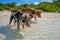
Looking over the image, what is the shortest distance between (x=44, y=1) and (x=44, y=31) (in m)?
4.72

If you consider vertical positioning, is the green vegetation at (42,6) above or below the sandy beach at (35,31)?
above

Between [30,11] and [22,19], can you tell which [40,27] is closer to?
[30,11]

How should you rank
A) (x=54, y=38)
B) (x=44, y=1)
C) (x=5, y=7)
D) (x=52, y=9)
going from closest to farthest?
(x=54, y=38) → (x=52, y=9) → (x=5, y=7) → (x=44, y=1)

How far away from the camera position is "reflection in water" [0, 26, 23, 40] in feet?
15.1

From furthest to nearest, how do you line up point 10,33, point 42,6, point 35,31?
point 42,6 → point 35,31 → point 10,33

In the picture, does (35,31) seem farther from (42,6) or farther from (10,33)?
(42,6)

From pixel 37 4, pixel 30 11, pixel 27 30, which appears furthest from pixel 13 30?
pixel 37 4

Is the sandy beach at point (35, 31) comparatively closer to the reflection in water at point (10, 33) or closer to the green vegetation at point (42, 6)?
the reflection in water at point (10, 33)

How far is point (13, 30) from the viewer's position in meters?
5.16

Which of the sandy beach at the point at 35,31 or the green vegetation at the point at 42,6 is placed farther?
the green vegetation at the point at 42,6

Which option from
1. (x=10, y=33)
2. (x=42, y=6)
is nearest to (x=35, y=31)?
(x=10, y=33)

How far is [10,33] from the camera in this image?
493 centimetres

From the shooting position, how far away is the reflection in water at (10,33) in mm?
4590

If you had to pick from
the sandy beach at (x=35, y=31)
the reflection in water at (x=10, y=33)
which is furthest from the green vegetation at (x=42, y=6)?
the reflection in water at (x=10, y=33)
